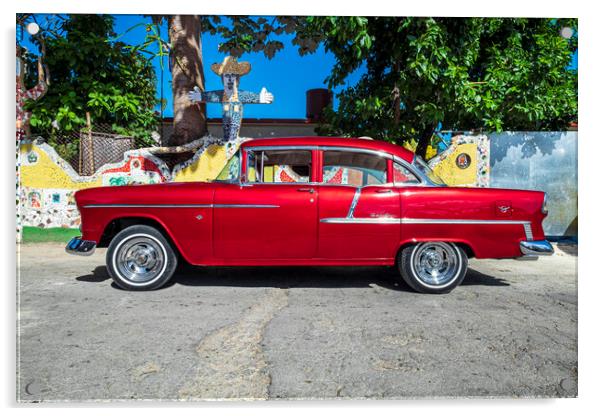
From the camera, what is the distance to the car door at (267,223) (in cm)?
331

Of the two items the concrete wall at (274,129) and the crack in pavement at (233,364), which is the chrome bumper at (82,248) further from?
the concrete wall at (274,129)

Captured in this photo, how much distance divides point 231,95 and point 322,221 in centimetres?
348

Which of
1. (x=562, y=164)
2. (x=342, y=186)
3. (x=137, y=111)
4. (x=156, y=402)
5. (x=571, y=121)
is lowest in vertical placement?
(x=156, y=402)

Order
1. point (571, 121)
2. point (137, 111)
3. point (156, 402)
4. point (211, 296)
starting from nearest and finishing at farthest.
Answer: point (156, 402) → point (211, 296) → point (571, 121) → point (137, 111)

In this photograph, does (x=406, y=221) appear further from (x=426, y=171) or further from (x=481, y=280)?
(x=481, y=280)

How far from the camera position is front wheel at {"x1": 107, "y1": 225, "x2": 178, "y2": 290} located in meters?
3.44

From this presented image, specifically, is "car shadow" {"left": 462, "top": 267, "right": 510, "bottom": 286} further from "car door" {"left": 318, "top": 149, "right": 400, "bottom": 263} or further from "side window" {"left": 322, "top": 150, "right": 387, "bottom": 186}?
"side window" {"left": 322, "top": 150, "right": 387, "bottom": 186}

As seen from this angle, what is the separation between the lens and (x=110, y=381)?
1798mm

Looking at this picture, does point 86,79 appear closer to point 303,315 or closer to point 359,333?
point 303,315

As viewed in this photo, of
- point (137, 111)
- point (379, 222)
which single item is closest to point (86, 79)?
point (137, 111)

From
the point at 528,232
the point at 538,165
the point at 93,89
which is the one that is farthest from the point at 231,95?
the point at 538,165

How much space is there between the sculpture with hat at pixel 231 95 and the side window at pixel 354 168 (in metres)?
2.76

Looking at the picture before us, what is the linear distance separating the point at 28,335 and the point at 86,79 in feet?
16.6

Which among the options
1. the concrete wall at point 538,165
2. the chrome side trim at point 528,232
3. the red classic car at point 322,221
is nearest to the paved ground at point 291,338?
the red classic car at point 322,221
